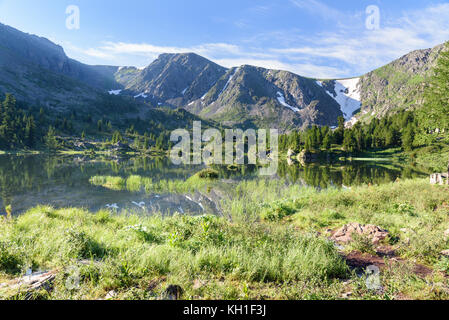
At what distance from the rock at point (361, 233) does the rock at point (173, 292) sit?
684 cm

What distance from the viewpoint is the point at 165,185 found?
92.8ft

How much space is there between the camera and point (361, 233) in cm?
901

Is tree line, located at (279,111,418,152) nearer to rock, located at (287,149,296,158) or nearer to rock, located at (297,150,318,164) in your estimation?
rock, located at (297,150,318,164)

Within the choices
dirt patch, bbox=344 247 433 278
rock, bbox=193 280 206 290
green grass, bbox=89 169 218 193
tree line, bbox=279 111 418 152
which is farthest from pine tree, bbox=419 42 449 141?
tree line, bbox=279 111 418 152

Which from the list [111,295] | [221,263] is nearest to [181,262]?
[221,263]

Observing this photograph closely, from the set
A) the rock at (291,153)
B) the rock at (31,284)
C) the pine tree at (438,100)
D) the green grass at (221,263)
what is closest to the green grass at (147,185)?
the green grass at (221,263)

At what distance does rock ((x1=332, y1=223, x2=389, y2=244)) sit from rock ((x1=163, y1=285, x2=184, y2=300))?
6836 mm

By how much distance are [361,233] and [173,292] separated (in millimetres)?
7935

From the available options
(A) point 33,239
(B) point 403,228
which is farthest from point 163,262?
(B) point 403,228

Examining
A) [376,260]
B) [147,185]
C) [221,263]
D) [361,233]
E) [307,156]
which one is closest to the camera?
[221,263]

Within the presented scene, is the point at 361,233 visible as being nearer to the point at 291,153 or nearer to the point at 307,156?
the point at 307,156

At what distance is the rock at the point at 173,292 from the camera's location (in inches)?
171

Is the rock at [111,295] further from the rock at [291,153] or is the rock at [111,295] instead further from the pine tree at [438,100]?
the rock at [291,153]

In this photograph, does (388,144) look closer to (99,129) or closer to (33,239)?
(33,239)
